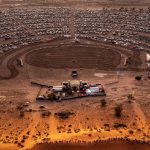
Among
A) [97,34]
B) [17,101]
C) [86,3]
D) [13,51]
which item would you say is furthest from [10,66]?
[86,3]

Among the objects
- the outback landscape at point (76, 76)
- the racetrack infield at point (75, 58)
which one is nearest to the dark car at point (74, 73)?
the outback landscape at point (76, 76)

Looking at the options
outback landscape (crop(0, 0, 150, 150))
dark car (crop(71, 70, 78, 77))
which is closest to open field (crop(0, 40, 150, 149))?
outback landscape (crop(0, 0, 150, 150))

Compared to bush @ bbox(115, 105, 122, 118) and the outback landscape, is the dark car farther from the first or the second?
bush @ bbox(115, 105, 122, 118)

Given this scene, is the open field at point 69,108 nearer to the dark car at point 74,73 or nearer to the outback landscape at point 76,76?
the outback landscape at point 76,76

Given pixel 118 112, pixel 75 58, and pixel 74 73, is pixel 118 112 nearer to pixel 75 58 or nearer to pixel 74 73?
pixel 74 73

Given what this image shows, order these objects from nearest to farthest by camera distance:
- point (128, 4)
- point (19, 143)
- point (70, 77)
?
point (19, 143), point (70, 77), point (128, 4)

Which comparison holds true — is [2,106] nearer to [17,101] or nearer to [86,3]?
[17,101]

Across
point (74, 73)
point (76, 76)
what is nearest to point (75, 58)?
point (74, 73)
